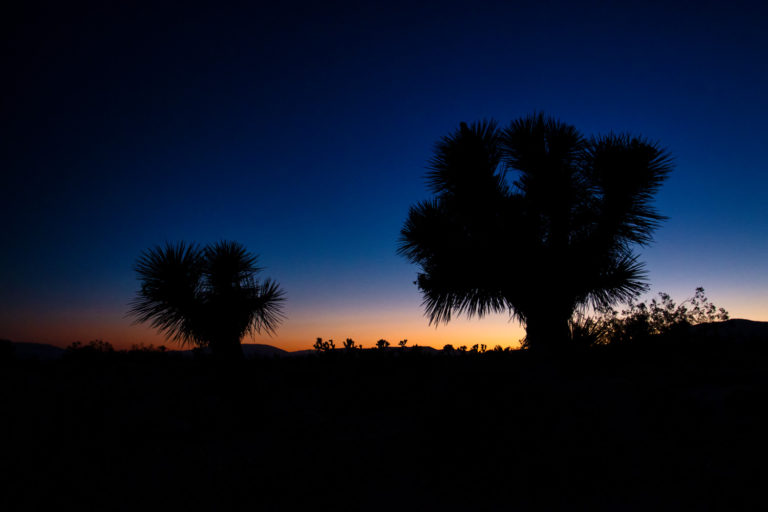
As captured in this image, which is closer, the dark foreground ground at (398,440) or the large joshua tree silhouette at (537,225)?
the dark foreground ground at (398,440)

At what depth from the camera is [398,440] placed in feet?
13.7

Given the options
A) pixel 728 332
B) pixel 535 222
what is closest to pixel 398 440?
pixel 535 222

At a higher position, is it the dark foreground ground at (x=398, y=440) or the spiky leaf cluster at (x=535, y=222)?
the spiky leaf cluster at (x=535, y=222)

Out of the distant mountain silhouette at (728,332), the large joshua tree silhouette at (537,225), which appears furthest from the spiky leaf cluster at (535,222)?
the distant mountain silhouette at (728,332)

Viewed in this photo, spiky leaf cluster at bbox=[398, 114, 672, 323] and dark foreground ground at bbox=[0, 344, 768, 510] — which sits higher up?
spiky leaf cluster at bbox=[398, 114, 672, 323]

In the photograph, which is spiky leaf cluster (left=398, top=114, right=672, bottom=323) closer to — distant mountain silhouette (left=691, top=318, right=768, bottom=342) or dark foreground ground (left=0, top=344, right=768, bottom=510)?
dark foreground ground (left=0, top=344, right=768, bottom=510)

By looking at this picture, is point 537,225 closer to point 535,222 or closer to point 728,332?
point 535,222

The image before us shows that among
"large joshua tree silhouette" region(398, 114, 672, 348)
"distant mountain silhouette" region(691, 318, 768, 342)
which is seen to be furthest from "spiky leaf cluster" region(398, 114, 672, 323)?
"distant mountain silhouette" region(691, 318, 768, 342)

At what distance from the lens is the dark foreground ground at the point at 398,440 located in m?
3.07

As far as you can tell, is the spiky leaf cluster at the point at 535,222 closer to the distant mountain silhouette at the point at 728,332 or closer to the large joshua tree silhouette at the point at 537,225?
the large joshua tree silhouette at the point at 537,225

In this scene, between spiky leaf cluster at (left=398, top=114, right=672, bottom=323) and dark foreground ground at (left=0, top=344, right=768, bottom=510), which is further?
spiky leaf cluster at (left=398, top=114, right=672, bottom=323)

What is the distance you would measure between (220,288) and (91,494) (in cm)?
310

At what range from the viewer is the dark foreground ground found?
3.07 metres

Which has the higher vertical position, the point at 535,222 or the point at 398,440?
the point at 535,222
